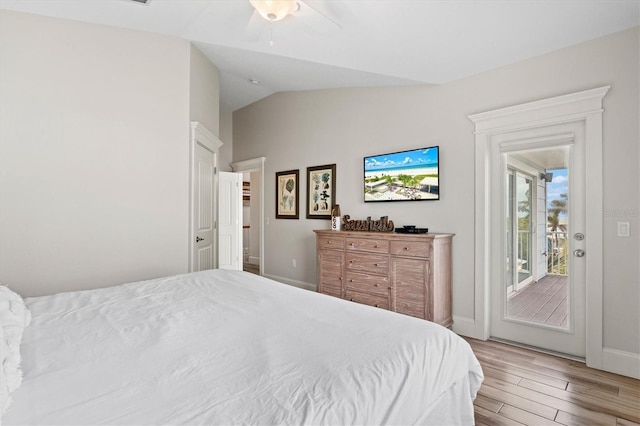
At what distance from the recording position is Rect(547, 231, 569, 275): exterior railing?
2842mm

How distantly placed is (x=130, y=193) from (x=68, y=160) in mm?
529

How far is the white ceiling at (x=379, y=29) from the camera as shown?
2332 millimetres

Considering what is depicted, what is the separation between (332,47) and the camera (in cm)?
307

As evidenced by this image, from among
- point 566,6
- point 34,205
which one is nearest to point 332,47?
point 566,6

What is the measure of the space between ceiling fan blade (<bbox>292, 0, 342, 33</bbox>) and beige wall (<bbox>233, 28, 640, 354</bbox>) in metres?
1.34

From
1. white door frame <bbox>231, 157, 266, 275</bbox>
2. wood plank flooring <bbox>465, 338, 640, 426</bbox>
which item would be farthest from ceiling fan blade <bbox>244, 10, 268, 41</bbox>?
wood plank flooring <bbox>465, 338, 640, 426</bbox>

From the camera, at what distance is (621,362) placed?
247 centimetres

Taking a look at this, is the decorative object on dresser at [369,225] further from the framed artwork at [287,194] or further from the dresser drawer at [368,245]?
the framed artwork at [287,194]

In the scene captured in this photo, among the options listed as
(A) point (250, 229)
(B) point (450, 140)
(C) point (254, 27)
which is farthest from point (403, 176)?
(A) point (250, 229)

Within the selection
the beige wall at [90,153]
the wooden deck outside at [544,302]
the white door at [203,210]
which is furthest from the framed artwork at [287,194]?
the wooden deck outside at [544,302]

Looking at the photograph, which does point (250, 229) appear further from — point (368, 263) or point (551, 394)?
point (551, 394)

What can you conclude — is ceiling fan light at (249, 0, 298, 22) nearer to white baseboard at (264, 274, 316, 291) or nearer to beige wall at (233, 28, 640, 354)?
beige wall at (233, 28, 640, 354)

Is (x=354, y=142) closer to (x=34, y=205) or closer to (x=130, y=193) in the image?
(x=130, y=193)

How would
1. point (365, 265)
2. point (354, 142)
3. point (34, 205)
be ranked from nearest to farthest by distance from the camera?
point (34, 205) → point (365, 265) → point (354, 142)
